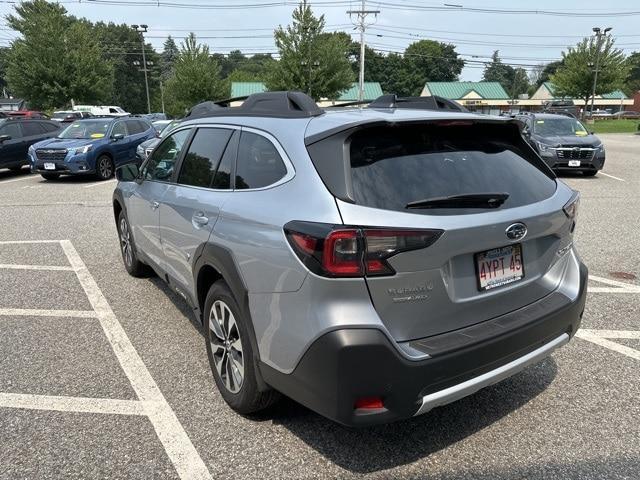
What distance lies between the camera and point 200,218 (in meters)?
3.31

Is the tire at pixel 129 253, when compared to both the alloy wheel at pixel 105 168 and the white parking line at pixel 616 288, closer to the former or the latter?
the white parking line at pixel 616 288

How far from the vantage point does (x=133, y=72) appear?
9788 cm

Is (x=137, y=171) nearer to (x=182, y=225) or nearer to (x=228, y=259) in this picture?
(x=182, y=225)

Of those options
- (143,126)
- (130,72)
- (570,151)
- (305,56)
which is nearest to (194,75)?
(305,56)

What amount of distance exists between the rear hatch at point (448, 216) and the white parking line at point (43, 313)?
3143 mm

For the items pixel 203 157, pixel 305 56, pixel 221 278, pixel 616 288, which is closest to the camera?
pixel 221 278

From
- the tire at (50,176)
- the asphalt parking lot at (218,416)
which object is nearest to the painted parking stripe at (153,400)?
the asphalt parking lot at (218,416)

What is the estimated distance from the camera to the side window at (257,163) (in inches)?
110

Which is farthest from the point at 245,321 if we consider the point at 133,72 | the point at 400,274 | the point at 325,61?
the point at 133,72

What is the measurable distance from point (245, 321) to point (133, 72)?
105792 mm

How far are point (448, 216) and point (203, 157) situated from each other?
192 centimetres

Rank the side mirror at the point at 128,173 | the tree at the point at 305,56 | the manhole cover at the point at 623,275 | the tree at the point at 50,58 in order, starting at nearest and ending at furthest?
the side mirror at the point at 128,173, the manhole cover at the point at 623,275, the tree at the point at 50,58, the tree at the point at 305,56

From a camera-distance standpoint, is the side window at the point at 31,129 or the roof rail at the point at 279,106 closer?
the roof rail at the point at 279,106

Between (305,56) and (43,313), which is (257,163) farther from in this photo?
(305,56)
